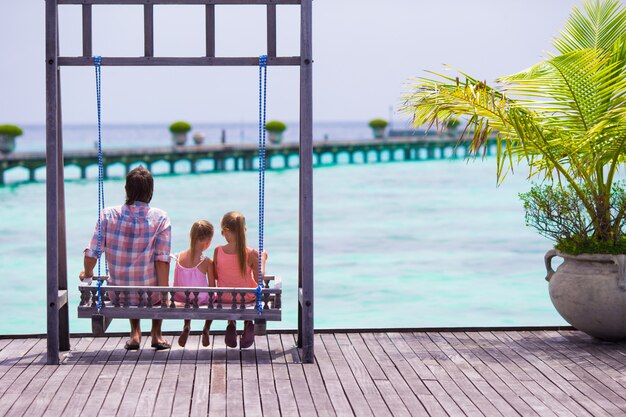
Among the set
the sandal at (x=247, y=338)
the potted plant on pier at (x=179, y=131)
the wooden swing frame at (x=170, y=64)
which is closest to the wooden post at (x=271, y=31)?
the wooden swing frame at (x=170, y=64)

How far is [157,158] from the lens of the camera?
138ft

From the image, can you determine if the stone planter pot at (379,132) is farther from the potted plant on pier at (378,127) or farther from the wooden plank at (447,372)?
the wooden plank at (447,372)

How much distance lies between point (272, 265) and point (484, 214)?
523 inches

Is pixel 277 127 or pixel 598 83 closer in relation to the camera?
pixel 598 83

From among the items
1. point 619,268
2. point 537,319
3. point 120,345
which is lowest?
point 537,319

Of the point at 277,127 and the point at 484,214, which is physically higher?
the point at 277,127

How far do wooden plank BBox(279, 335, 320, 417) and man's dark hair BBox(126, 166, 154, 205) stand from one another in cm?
126

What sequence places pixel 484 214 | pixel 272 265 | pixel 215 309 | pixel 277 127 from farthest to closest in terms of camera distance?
1. pixel 277 127
2. pixel 484 214
3. pixel 272 265
4. pixel 215 309

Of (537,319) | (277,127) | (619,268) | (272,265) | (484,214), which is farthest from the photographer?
(277,127)

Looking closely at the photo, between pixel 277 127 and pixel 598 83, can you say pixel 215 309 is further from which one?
pixel 277 127

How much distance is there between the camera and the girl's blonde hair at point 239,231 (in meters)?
6.15

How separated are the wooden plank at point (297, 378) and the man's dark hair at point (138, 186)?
126 centimetres

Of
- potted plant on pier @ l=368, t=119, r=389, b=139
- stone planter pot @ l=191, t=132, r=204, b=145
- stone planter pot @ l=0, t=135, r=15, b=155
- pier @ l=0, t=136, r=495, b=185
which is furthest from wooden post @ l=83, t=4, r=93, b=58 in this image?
potted plant on pier @ l=368, t=119, r=389, b=139

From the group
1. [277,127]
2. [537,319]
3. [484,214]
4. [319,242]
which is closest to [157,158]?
[277,127]
